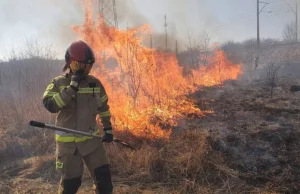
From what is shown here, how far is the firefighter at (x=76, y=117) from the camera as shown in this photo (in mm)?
3149

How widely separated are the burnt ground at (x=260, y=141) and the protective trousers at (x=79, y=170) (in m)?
2.57

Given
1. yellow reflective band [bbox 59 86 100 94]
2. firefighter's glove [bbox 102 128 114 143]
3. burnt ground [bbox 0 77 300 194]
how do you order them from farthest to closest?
1. burnt ground [bbox 0 77 300 194]
2. firefighter's glove [bbox 102 128 114 143]
3. yellow reflective band [bbox 59 86 100 94]

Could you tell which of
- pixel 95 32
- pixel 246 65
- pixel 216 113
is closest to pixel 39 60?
pixel 95 32

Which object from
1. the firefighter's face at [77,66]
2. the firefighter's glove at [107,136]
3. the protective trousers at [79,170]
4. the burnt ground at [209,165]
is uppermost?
the firefighter's face at [77,66]

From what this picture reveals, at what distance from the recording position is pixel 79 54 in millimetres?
3283

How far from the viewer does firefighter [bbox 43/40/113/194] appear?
10.3 feet

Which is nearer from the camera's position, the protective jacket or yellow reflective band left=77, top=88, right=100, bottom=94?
the protective jacket

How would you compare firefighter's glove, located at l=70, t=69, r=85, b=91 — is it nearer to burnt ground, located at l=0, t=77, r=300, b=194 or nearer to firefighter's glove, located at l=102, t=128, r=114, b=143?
firefighter's glove, located at l=102, t=128, r=114, b=143

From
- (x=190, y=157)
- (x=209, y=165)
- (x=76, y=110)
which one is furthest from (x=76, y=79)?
(x=209, y=165)

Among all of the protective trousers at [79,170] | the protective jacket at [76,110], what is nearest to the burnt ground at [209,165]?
the protective trousers at [79,170]

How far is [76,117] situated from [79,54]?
754 mm

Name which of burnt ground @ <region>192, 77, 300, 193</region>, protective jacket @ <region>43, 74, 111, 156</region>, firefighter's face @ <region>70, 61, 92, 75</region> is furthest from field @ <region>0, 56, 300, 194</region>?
firefighter's face @ <region>70, 61, 92, 75</region>

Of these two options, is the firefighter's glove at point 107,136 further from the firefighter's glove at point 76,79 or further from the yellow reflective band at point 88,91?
the firefighter's glove at point 76,79

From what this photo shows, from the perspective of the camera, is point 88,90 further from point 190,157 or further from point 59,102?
point 190,157
